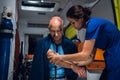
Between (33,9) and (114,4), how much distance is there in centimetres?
375

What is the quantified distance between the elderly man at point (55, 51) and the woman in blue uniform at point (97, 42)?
363 mm

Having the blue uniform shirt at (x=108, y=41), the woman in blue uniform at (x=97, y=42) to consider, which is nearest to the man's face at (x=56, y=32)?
the woman in blue uniform at (x=97, y=42)

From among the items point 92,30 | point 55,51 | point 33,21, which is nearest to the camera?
point 92,30

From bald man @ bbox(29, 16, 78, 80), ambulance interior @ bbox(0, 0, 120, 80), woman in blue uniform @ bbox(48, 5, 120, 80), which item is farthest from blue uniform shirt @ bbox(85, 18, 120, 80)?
ambulance interior @ bbox(0, 0, 120, 80)

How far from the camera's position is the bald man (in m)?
2.06

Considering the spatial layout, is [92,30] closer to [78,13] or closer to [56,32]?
[78,13]

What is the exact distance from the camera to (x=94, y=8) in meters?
4.45

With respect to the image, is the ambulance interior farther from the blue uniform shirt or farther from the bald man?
the blue uniform shirt

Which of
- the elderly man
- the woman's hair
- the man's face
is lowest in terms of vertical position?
the elderly man

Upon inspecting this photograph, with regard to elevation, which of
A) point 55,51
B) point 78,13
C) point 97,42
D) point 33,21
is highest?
point 33,21

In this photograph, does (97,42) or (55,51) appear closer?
(97,42)

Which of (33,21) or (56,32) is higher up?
(33,21)

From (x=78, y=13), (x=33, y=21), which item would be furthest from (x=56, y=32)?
(x=33, y=21)

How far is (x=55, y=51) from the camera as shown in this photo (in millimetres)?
2113
